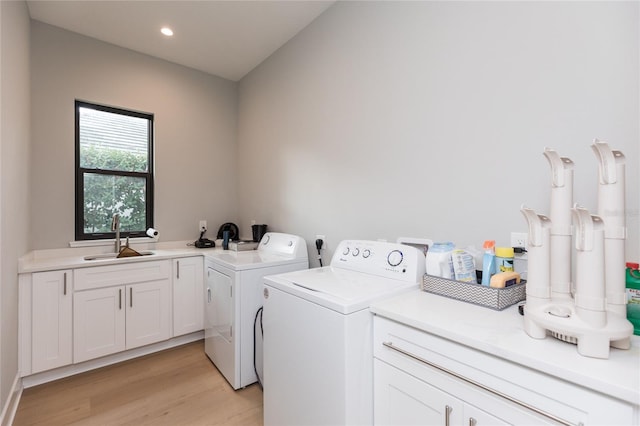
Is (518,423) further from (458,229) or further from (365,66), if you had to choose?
(365,66)

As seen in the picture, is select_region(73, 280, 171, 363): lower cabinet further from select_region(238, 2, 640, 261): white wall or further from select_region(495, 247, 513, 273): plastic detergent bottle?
select_region(495, 247, 513, 273): plastic detergent bottle

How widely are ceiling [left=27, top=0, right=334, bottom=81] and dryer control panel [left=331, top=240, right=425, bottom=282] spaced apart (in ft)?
6.32

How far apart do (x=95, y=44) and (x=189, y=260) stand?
86.9 inches

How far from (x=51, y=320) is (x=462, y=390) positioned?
2.70 m

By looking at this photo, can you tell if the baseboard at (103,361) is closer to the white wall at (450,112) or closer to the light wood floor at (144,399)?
the light wood floor at (144,399)

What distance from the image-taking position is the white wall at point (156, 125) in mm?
2477

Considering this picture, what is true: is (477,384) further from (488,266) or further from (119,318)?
(119,318)

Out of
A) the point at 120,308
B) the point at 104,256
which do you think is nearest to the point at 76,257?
the point at 104,256

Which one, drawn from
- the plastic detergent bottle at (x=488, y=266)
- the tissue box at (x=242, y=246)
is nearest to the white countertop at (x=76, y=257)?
the tissue box at (x=242, y=246)

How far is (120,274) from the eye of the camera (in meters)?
2.40

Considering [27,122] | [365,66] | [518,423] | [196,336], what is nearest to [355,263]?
[518,423]

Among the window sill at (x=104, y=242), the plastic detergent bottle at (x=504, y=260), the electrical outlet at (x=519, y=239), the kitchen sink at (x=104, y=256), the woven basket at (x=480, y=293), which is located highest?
the electrical outlet at (x=519, y=239)

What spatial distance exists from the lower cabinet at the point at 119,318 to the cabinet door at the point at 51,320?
0.17 ft

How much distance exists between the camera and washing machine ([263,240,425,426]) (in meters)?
1.17
